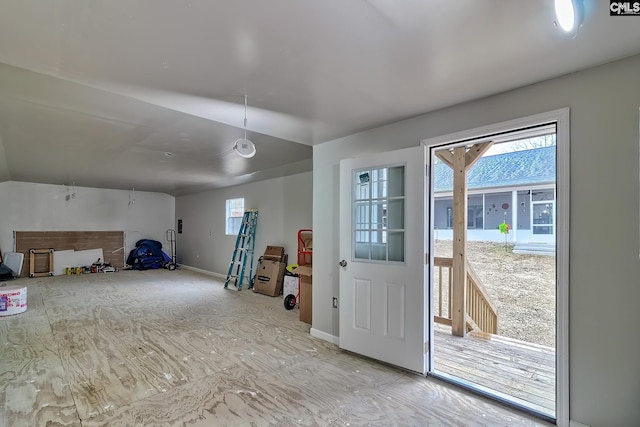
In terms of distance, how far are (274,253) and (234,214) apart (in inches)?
81.2

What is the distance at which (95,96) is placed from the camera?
254 cm

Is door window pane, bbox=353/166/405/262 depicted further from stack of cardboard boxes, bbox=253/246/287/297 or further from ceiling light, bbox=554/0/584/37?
stack of cardboard boxes, bbox=253/246/287/297

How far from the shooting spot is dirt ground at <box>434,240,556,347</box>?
4.88m

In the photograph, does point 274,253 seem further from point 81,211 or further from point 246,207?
point 81,211

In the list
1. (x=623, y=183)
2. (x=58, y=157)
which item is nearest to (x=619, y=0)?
(x=623, y=183)

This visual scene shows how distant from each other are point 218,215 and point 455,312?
21.0 feet

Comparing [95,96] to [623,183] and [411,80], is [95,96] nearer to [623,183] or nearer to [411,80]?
[411,80]

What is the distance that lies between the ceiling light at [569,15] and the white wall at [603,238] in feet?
3.41

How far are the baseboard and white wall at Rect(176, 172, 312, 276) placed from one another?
2.39 metres

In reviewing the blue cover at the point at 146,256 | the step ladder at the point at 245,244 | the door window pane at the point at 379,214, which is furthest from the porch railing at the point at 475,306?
the blue cover at the point at 146,256

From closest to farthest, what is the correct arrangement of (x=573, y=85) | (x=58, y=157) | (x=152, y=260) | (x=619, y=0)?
1. (x=619, y=0)
2. (x=573, y=85)
3. (x=58, y=157)
4. (x=152, y=260)

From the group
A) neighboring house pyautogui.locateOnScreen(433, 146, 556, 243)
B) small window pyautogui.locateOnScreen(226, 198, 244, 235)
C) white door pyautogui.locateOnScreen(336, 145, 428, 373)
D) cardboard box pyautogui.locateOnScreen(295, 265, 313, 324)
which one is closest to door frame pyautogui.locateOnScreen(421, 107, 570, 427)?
white door pyautogui.locateOnScreen(336, 145, 428, 373)

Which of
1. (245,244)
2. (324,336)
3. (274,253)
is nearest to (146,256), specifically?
(245,244)

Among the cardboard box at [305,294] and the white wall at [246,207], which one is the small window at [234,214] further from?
the cardboard box at [305,294]
